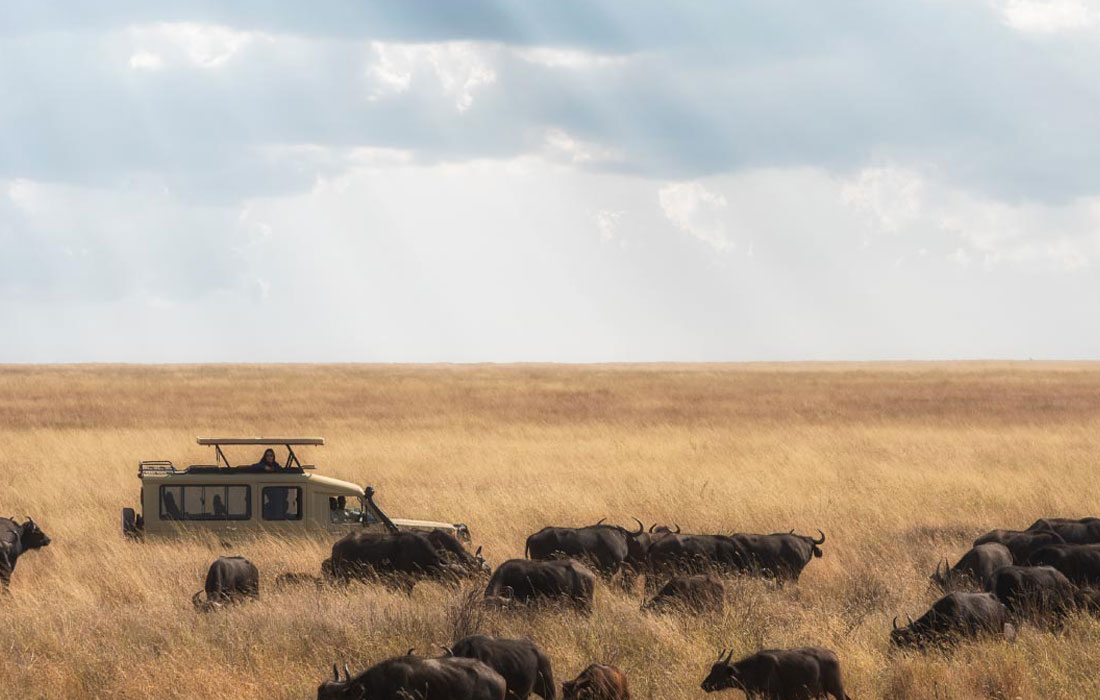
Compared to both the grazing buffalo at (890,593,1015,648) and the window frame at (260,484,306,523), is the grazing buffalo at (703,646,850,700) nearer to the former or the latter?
the grazing buffalo at (890,593,1015,648)

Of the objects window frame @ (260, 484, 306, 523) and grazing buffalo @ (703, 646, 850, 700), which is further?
window frame @ (260, 484, 306, 523)

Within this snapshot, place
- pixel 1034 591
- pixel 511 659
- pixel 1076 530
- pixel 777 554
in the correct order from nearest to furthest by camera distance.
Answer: pixel 511 659, pixel 1034 591, pixel 777 554, pixel 1076 530

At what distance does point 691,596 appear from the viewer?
12.8 m

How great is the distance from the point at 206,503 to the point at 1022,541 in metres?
10.6

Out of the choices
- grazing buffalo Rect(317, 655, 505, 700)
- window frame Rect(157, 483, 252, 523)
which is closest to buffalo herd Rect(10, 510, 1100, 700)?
grazing buffalo Rect(317, 655, 505, 700)

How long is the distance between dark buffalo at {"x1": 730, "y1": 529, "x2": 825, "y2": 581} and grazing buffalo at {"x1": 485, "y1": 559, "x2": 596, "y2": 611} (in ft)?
11.0

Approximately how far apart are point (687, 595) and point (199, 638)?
4814 millimetres

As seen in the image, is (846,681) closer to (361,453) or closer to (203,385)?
(361,453)

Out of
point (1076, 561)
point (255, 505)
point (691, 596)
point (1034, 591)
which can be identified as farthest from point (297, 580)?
point (1076, 561)

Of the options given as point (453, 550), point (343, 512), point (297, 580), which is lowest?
point (297, 580)

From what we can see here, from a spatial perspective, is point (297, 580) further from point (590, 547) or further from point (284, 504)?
point (590, 547)

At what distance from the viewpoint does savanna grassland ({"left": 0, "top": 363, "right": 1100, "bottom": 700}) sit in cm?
1092

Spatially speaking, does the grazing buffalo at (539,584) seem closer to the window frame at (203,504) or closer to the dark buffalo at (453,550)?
the dark buffalo at (453,550)

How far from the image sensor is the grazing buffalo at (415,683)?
8.22 metres
